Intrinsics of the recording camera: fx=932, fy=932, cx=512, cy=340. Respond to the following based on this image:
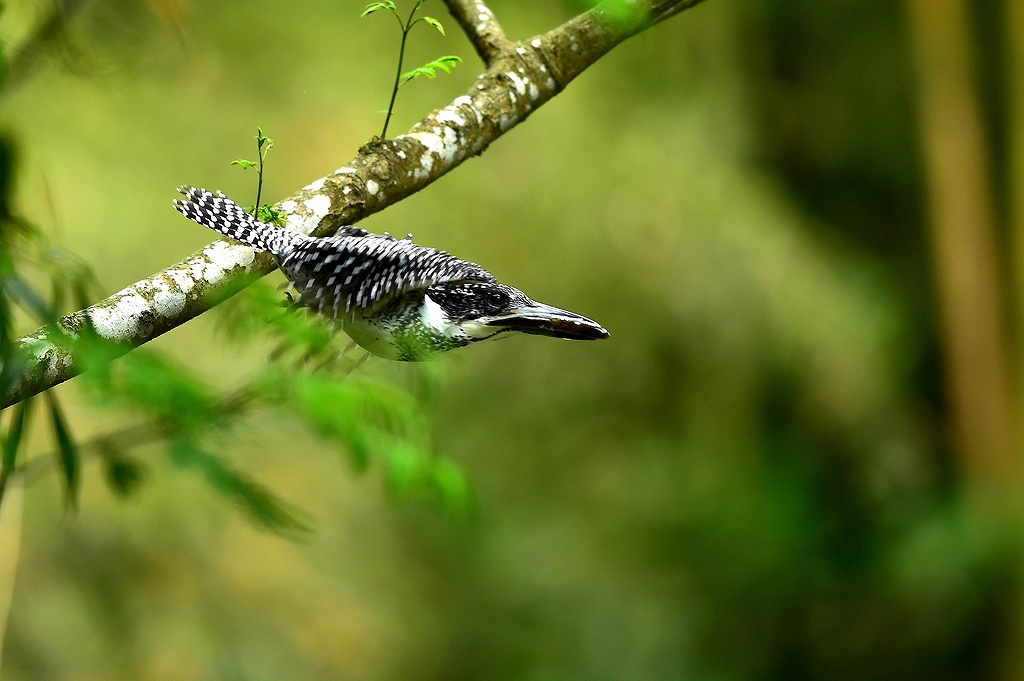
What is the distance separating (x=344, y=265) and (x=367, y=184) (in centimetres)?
17

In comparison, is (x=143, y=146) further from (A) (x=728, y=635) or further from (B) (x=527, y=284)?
(A) (x=728, y=635)

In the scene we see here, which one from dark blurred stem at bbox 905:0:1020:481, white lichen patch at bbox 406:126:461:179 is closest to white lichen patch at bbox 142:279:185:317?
white lichen patch at bbox 406:126:461:179

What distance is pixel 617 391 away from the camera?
347 cm

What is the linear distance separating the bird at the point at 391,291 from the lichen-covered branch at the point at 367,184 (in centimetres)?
4

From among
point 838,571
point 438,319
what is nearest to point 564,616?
point 838,571

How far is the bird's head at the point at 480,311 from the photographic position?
95 centimetres

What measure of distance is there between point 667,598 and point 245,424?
2388mm

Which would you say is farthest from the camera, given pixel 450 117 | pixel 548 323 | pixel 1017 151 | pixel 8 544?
pixel 1017 151

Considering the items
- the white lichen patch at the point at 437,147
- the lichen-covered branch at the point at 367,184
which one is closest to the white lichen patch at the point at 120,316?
the lichen-covered branch at the point at 367,184

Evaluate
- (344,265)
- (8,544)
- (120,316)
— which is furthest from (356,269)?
(8,544)

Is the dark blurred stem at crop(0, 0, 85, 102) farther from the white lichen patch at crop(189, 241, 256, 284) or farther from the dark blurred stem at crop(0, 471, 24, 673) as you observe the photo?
the dark blurred stem at crop(0, 471, 24, 673)

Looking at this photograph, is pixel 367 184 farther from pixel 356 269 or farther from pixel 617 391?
pixel 617 391

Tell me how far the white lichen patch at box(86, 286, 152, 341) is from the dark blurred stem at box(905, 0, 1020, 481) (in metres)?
3.46

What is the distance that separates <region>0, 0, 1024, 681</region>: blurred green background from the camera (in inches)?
109
